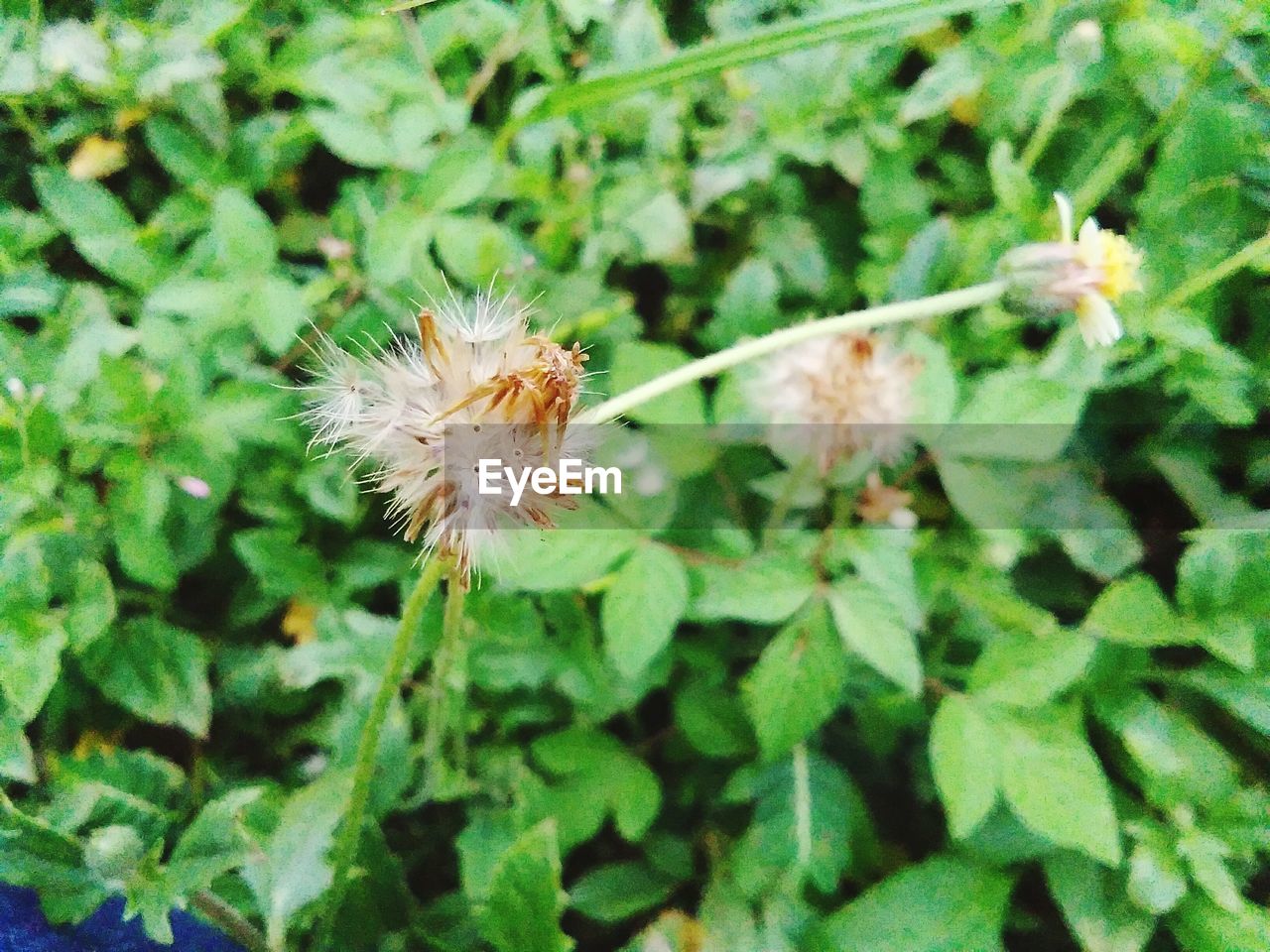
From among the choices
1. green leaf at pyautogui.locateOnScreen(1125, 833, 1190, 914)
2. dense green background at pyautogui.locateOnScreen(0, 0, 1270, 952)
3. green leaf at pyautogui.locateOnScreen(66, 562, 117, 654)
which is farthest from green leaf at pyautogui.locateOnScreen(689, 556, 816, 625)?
green leaf at pyautogui.locateOnScreen(66, 562, 117, 654)

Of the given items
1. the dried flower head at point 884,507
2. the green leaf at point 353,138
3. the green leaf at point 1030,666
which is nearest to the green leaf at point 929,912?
the green leaf at point 1030,666

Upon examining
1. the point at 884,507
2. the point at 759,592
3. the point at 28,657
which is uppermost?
the point at 884,507

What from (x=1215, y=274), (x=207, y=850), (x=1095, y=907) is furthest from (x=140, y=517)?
(x=1215, y=274)

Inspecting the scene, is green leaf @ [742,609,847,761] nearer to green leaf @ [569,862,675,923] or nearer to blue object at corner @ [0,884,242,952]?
green leaf @ [569,862,675,923]

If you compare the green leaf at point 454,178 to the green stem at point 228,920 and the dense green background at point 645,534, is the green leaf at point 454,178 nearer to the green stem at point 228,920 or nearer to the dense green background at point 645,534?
the dense green background at point 645,534

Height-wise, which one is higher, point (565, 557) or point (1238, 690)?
point (565, 557)

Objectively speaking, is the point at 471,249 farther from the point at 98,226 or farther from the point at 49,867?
the point at 49,867
